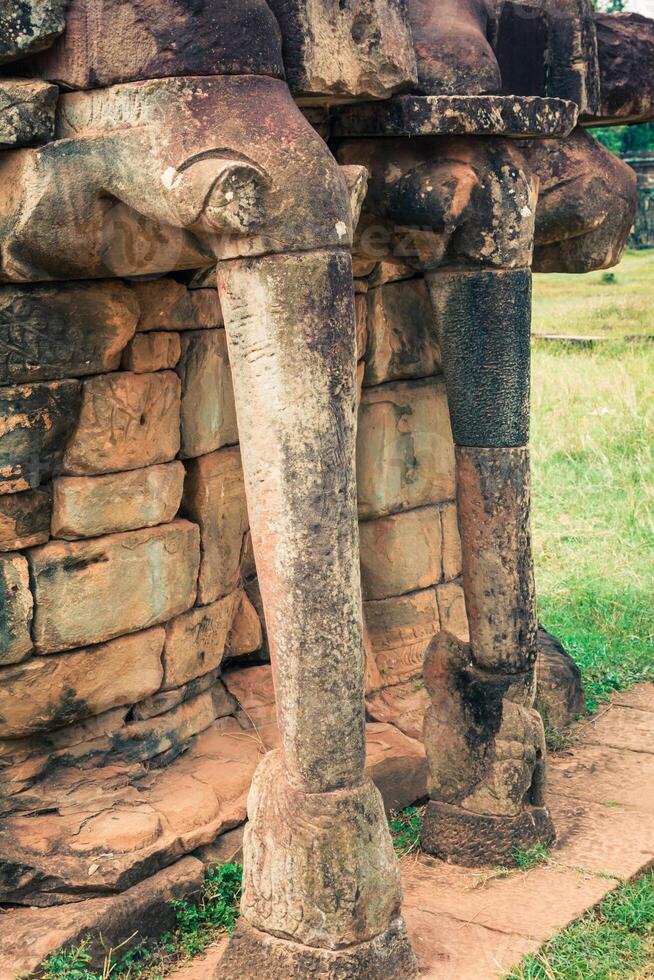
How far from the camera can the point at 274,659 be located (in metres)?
3.71

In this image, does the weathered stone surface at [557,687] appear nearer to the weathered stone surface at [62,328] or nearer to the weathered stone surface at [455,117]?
the weathered stone surface at [455,117]

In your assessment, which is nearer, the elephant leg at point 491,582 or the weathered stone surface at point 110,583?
the weathered stone surface at point 110,583

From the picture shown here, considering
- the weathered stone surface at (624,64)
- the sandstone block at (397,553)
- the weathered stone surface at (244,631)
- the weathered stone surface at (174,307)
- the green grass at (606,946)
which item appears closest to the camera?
the green grass at (606,946)

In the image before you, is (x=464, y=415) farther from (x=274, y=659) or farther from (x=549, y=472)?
(x=549, y=472)

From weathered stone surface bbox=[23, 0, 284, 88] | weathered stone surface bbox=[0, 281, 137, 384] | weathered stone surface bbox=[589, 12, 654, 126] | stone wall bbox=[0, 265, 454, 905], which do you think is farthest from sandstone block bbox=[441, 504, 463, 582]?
weathered stone surface bbox=[23, 0, 284, 88]

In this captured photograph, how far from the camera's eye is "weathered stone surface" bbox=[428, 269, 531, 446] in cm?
464

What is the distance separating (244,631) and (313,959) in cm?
184

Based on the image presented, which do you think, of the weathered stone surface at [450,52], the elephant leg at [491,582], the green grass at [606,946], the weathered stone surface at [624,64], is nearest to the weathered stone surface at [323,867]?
the green grass at [606,946]

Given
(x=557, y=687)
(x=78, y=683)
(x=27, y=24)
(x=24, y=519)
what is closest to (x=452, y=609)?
(x=557, y=687)

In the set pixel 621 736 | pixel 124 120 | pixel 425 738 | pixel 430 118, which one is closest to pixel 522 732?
pixel 425 738

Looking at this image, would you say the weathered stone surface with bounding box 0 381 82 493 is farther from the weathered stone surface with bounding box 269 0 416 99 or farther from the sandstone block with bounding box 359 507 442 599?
the sandstone block with bounding box 359 507 442 599

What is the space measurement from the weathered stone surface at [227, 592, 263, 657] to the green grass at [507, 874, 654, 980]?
1718 mm

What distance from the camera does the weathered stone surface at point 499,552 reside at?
466 centimetres

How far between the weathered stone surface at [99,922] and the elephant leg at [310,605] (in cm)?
62
